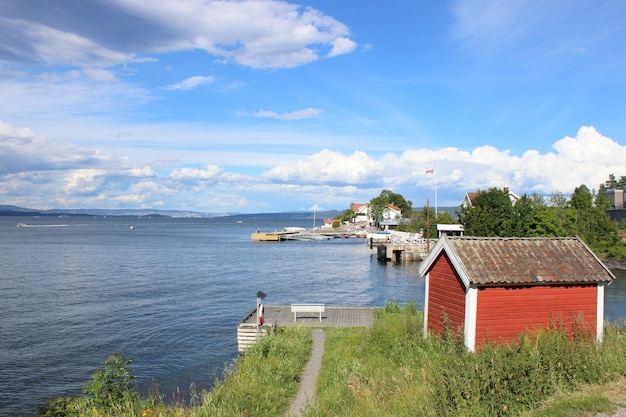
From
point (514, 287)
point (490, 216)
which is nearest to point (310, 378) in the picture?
point (514, 287)

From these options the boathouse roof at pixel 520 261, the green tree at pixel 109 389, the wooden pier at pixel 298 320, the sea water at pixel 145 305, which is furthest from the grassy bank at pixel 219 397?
the boathouse roof at pixel 520 261

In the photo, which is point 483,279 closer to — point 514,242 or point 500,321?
point 500,321

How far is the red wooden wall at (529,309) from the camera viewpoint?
51.8 ft

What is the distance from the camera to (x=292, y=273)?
56438mm

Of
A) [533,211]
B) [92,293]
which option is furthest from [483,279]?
[533,211]

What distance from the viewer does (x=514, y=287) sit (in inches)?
632

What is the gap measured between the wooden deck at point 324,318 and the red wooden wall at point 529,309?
27.6 ft

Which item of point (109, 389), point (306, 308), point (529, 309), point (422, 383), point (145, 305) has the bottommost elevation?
point (145, 305)

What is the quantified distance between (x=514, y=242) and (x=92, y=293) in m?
34.6

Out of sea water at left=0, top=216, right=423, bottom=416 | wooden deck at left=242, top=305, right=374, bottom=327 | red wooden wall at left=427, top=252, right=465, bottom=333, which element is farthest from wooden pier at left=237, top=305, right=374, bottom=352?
red wooden wall at left=427, top=252, right=465, bottom=333

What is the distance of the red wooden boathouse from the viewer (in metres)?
15.8

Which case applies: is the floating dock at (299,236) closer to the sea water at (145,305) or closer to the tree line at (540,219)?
the tree line at (540,219)

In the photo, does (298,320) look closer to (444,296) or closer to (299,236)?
(444,296)

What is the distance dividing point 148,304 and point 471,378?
30303mm
